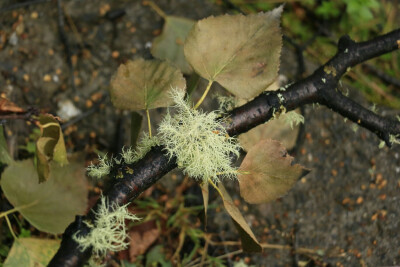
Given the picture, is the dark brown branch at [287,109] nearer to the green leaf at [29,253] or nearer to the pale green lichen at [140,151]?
the pale green lichen at [140,151]

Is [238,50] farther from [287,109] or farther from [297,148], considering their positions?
[297,148]

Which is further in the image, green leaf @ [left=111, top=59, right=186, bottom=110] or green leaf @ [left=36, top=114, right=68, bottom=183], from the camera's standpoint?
green leaf @ [left=111, top=59, right=186, bottom=110]

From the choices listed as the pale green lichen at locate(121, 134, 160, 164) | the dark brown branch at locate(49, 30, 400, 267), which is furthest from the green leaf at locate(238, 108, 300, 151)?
the pale green lichen at locate(121, 134, 160, 164)

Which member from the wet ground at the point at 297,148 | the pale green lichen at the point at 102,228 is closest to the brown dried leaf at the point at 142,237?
the wet ground at the point at 297,148

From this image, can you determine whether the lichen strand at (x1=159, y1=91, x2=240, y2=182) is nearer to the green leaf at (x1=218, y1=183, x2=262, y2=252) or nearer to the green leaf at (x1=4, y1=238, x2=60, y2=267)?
the green leaf at (x1=218, y1=183, x2=262, y2=252)

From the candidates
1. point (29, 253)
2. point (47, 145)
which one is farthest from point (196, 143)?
point (29, 253)

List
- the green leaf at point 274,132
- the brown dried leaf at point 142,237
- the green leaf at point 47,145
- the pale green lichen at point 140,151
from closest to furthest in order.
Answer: the green leaf at point 47,145 → the pale green lichen at point 140,151 → the green leaf at point 274,132 → the brown dried leaf at point 142,237
